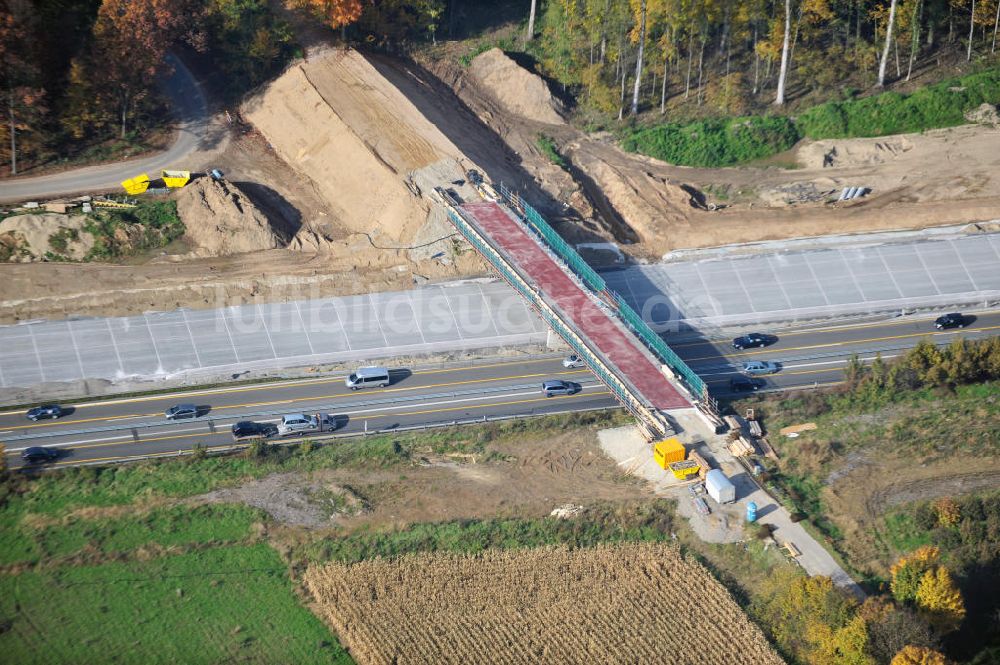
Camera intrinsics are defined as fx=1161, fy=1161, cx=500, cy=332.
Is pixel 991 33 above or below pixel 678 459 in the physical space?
above

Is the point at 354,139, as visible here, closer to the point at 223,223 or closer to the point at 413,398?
the point at 223,223

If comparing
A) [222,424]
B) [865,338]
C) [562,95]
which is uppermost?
[562,95]

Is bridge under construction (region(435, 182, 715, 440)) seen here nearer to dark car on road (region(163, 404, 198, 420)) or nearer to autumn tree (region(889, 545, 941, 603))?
autumn tree (region(889, 545, 941, 603))

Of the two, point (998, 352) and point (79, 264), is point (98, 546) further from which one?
point (998, 352)

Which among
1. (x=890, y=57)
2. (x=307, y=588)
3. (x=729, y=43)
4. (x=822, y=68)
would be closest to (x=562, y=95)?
(x=729, y=43)

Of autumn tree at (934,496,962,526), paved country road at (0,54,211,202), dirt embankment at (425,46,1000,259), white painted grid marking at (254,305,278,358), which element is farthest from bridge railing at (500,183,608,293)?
autumn tree at (934,496,962,526)

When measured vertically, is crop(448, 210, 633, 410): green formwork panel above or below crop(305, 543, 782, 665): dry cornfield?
above

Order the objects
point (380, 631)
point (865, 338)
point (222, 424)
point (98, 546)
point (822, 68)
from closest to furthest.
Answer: point (380, 631) → point (98, 546) → point (222, 424) → point (865, 338) → point (822, 68)
